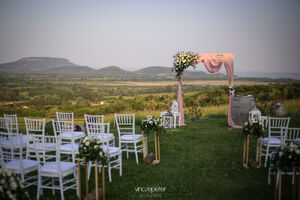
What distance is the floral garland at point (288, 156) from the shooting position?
2.78 metres

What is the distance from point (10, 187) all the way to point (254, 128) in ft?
12.9

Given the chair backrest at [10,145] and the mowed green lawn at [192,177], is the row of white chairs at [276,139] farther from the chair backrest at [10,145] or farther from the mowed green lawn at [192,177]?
the chair backrest at [10,145]

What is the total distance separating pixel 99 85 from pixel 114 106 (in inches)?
93.4

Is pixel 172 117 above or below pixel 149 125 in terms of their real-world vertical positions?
below

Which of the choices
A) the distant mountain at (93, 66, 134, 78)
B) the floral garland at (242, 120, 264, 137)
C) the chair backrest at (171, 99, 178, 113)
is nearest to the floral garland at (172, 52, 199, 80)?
the chair backrest at (171, 99, 178, 113)

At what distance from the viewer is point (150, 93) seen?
14.5 meters

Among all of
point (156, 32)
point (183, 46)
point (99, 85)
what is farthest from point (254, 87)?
point (99, 85)

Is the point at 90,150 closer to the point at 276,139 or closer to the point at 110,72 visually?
the point at 276,139

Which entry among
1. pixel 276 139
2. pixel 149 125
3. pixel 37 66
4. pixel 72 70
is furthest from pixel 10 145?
pixel 72 70

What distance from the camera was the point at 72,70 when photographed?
47.1 feet

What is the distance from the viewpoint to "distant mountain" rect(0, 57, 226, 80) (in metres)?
12.9

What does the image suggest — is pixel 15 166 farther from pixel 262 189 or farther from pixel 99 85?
pixel 99 85

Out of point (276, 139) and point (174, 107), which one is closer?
point (276, 139)

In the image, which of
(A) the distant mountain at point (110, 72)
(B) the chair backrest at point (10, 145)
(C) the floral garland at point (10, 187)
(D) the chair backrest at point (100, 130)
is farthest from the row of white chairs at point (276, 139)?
(A) the distant mountain at point (110, 72)
